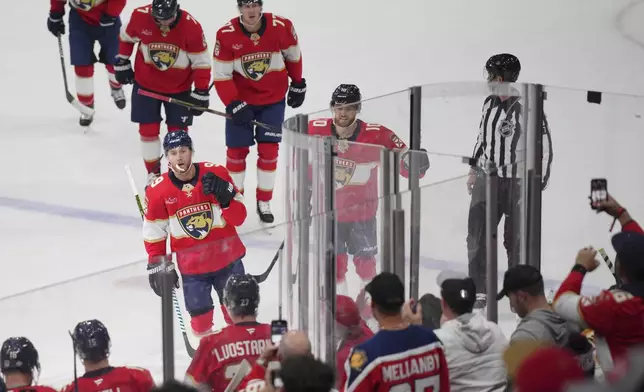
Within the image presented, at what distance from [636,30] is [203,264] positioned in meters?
5.42

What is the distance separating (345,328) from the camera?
3676mm

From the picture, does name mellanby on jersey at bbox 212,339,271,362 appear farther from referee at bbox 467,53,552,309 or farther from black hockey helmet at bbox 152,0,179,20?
black hockey helmet at bbox 152,0,179,20

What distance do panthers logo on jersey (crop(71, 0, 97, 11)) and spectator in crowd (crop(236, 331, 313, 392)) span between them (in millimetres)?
4314

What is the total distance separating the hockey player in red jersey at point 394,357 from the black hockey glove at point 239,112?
293cm

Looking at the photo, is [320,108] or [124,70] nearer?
[124,70]

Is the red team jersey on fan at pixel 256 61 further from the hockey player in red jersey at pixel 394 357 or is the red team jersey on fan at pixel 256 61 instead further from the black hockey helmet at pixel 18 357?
the hockey player in red jersey at pixel 394 357

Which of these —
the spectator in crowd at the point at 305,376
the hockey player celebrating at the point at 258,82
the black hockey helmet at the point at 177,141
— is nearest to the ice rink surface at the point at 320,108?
the hockey player celebrating at the point at 258,82

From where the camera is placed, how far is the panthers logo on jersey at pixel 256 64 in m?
6.02

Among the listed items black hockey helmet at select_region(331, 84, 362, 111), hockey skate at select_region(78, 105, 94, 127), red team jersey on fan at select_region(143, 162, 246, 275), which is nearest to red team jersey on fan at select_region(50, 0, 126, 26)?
hockey skate at select_region(78, 105, 94, 127)

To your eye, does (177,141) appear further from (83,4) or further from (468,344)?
(83,4)

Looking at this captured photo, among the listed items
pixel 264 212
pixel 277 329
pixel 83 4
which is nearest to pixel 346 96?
pixel 264 212

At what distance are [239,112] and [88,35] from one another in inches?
69.4

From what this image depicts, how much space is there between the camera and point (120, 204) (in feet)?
21.5

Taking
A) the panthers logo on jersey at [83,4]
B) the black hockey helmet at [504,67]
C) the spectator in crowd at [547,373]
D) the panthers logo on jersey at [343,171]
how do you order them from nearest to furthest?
the spectator in crowd at [547,373] → the panthers logo on jersey at [343,171] → the black hockey helmet at [504,67] → the panthers logo on jersey at [83,4]
